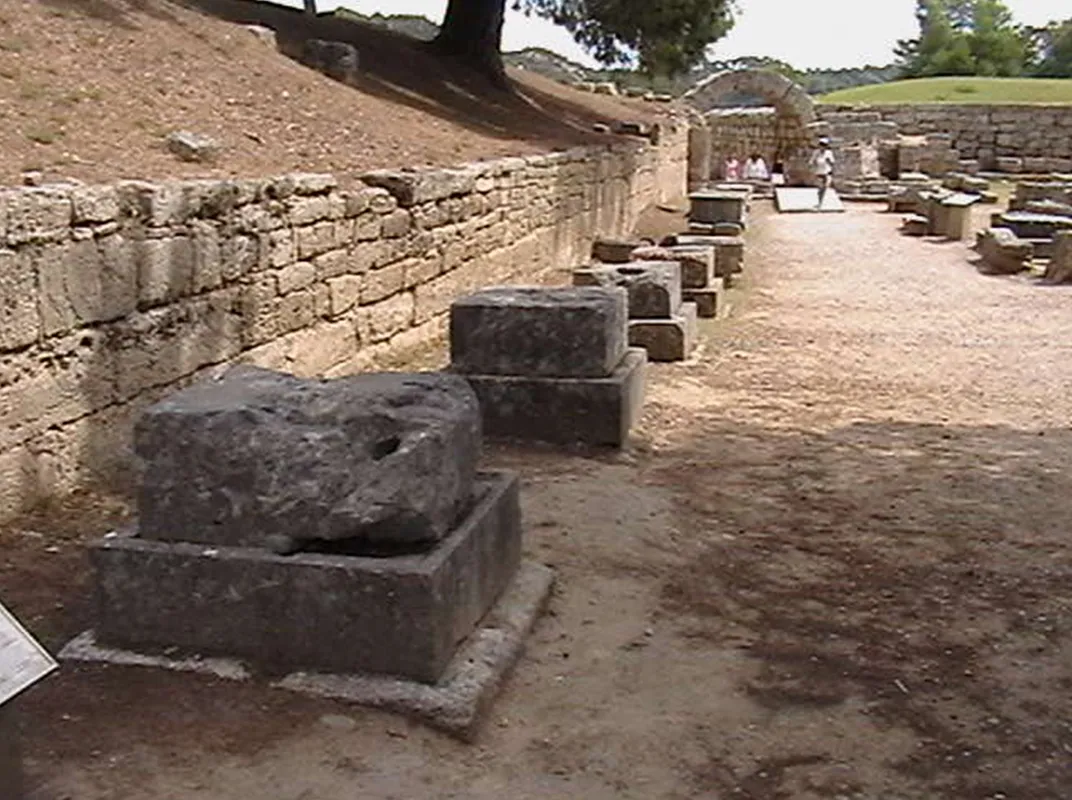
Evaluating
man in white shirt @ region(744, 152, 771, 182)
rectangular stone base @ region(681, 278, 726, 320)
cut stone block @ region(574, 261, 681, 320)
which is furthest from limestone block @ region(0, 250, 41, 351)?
man in white shirt @ region(744, 152, 771, 182)

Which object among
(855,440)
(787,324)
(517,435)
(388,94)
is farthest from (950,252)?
(517,435)

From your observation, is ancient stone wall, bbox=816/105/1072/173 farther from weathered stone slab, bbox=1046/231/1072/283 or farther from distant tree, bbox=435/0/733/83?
weathered stone slab, bbox=1046/231/1072/283

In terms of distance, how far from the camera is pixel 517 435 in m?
7.68

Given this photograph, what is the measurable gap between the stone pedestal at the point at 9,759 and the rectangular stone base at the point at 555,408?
4667mm

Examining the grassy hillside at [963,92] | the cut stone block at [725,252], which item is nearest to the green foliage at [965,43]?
the grassy hillside at [963,92]

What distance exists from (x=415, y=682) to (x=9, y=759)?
1417mm

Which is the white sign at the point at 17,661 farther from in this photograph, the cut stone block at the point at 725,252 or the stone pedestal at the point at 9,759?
the cut stone block at the point at 725,252

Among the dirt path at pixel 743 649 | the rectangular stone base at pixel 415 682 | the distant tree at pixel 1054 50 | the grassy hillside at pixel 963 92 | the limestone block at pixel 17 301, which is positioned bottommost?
the dirt path at pixel 743 649

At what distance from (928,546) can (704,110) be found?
108ft

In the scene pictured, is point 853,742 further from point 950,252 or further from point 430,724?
point 950,252

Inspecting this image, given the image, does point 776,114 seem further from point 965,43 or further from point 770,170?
point 965,43

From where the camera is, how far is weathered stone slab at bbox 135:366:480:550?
4.23 meters

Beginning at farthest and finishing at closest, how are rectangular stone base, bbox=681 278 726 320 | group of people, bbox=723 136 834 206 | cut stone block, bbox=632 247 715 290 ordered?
group of people, bbox=723 136 834 206, cut stone block, bbox=632 247 715 290, rectangular stone base, bbox=681 278 726 320

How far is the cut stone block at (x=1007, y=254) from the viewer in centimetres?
1756
